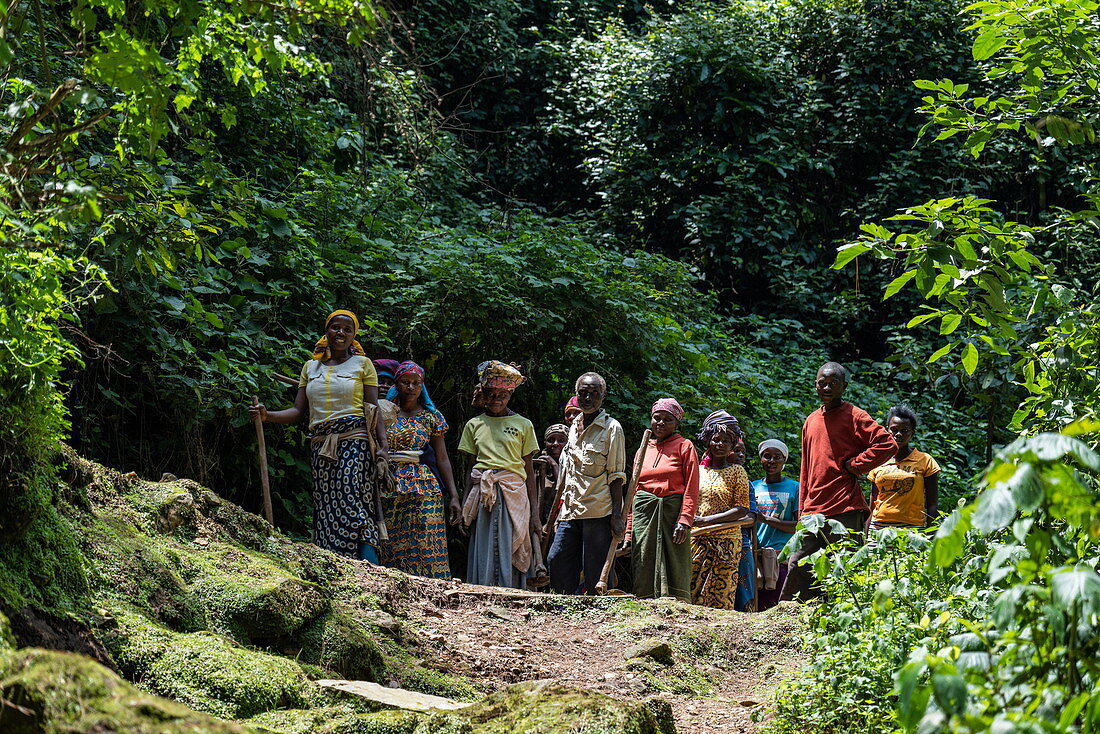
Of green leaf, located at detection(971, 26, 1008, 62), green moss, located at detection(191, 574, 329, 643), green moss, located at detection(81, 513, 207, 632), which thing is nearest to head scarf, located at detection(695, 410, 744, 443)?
green moss, located at detection(191, 574, 329, 643)

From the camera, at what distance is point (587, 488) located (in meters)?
8.37

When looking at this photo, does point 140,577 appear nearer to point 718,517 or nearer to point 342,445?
point 342,445

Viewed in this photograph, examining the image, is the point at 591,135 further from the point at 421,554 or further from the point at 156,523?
the point at 156,523

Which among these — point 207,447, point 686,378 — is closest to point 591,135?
point 686,378

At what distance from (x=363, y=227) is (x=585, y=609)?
199 inches

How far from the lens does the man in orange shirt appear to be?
756 centimetres

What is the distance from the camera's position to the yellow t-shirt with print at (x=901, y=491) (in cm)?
726

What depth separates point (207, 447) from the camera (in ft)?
29.2

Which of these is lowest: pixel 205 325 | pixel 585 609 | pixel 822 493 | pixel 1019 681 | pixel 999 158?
pixel 585 609

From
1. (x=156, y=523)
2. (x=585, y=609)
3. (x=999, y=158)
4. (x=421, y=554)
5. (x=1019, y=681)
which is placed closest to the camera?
(x=1019, y=681)

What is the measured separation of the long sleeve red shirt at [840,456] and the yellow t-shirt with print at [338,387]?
129 inches

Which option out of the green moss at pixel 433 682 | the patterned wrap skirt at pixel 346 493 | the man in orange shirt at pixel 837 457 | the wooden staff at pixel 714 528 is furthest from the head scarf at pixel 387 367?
the green moss at pixel 433 682

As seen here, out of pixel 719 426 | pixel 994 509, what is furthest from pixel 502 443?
pixel 994 509

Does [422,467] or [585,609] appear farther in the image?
[422,467]
